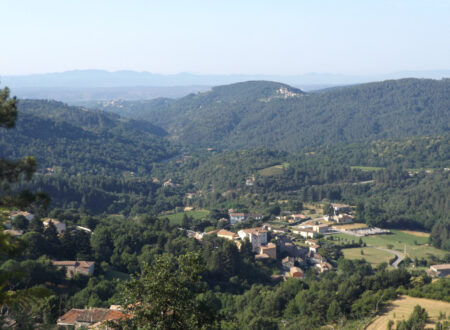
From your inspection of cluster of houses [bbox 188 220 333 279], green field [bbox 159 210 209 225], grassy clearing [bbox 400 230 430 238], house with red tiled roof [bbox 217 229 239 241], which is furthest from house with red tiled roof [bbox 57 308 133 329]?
grassy clearing [bbox 400 230 430 238]

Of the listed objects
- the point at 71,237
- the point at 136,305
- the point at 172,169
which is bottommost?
the point at 172,169

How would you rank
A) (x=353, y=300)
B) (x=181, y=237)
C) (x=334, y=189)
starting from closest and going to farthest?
1. (x=353, y=300)
2. (x=181, y=237)
3. (x=334, y=189)

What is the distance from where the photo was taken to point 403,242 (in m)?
55.2

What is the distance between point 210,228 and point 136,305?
40.6 meters

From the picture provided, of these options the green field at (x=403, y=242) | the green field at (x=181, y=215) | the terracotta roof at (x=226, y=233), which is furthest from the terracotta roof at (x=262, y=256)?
the green field at (x=181, y=215)

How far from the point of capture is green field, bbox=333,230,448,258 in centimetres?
5053

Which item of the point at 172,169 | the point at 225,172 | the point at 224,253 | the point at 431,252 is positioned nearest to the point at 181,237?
the point at 224,253

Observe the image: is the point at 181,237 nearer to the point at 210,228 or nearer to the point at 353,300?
the point at 210,228

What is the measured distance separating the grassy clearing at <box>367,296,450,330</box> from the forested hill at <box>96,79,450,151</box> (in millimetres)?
115322

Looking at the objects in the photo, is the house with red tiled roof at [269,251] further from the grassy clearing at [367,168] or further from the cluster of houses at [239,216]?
the grassy clearing at [367,168]

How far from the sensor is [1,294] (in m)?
8.63

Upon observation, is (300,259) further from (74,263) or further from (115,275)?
(74,263)

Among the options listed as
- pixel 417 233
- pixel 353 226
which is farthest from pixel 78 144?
pixel 417 233

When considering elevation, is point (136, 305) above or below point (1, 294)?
below
